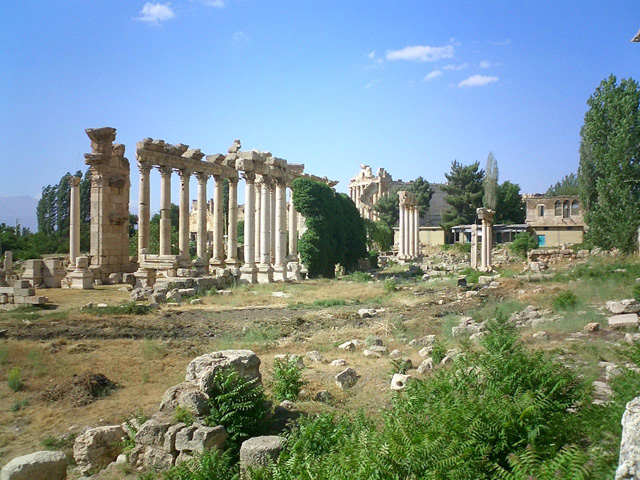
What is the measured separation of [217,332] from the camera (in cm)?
1441

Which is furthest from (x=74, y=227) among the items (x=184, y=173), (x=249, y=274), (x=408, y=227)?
(x=408, y=227)

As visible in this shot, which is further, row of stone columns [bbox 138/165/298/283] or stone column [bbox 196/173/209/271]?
stone column [bbox 196/173/209/271]

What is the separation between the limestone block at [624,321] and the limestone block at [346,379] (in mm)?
6254

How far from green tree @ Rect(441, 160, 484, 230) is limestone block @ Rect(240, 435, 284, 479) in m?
60.3

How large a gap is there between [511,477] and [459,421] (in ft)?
3.22

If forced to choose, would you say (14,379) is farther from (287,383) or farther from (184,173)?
(184,173)

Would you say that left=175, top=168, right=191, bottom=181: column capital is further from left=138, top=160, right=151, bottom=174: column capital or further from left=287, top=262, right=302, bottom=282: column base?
left=287, top=262, right=302, bottom=282: column base

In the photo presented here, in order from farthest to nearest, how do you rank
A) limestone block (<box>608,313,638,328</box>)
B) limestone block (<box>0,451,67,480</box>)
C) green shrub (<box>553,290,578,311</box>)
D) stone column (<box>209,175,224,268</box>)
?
1. stone column (<box>209,175,224,268</box>)
2. green shrub (<box>553,290,578,311</box>)
3. limestone block (<box>608,313,638,328</box>)
4. limestone block (<box>0,451,67,480</box>)

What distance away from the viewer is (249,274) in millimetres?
27766

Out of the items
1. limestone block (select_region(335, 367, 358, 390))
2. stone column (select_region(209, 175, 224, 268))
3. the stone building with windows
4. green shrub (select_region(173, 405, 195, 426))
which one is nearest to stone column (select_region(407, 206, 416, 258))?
the stone building with windows

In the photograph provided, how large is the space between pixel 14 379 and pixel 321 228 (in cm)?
2304

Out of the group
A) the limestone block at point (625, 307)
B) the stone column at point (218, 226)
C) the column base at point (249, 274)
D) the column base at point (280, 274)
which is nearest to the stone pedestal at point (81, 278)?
the stone column at point (218, 226)

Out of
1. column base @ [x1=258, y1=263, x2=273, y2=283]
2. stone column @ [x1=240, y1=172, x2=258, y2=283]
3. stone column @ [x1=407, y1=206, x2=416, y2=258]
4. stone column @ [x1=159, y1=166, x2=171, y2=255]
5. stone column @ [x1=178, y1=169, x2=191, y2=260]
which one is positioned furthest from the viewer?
stone column @ [x1=407, y1=206, x2=416, y2=258]

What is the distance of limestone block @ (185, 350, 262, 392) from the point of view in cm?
714
